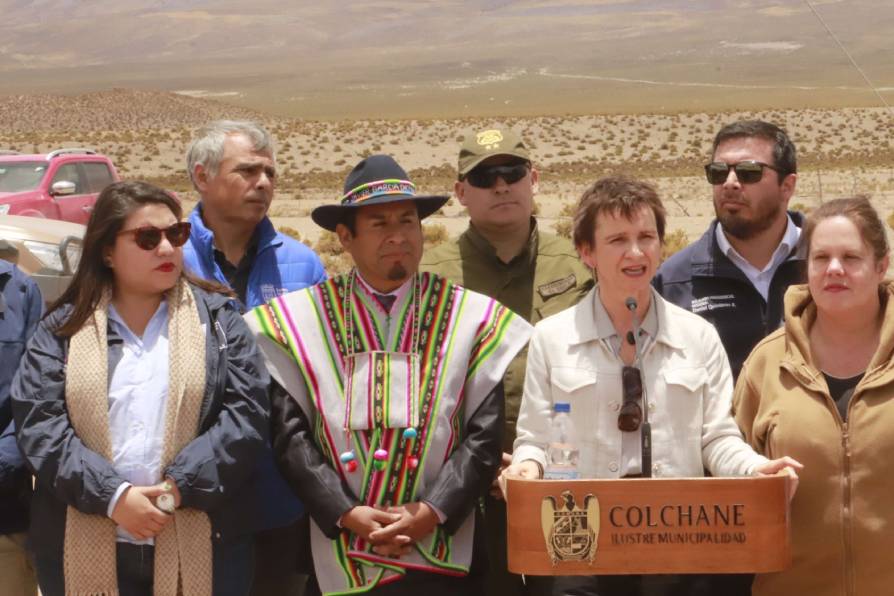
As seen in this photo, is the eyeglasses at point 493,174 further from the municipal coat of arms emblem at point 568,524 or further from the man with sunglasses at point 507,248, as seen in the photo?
the municipal coat of arms emblem at point 568,524

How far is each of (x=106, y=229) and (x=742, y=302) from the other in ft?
7.80

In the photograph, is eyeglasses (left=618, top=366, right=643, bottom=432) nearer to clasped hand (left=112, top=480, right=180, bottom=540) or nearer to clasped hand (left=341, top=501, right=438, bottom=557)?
clasped hand (left=341, top=501, right=438, bottom=557)

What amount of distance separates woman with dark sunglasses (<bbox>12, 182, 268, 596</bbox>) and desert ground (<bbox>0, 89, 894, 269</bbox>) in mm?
13989

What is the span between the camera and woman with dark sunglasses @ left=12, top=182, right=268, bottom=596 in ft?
11.9

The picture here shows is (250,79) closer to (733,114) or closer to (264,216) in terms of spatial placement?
(733,114)

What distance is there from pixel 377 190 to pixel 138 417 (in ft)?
3.44

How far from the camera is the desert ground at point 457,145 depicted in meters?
27.6

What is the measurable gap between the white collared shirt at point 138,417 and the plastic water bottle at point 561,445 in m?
1.20

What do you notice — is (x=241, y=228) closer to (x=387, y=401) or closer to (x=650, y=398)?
(x=387, y=401)

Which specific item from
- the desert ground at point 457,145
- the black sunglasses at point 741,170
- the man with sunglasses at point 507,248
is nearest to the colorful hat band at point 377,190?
the man with sunglasses at point 507,248

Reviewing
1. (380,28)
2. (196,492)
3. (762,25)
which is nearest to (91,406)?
(196,492)

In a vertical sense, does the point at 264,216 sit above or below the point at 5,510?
above

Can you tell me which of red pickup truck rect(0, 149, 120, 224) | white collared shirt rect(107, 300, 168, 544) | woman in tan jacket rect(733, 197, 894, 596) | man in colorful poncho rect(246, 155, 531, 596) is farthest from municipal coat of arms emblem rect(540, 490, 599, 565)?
red pickup truck rect(0, 149, 120, 224)

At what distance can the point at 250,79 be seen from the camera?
137375 mm
